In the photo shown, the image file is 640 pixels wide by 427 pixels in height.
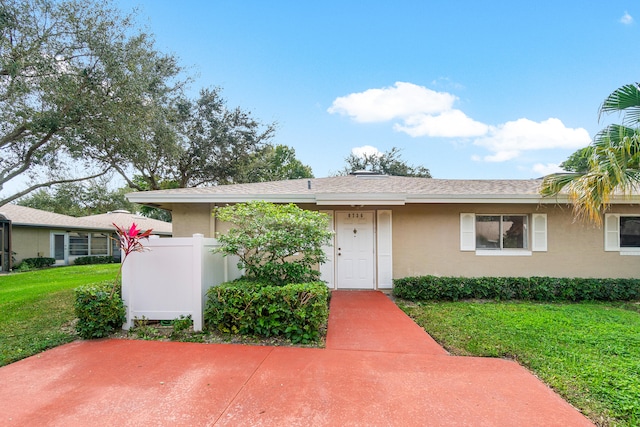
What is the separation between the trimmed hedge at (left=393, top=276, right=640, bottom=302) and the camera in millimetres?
6914

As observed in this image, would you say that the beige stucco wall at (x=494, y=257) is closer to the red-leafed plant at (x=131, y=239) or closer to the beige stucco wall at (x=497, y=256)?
the beige stucco wall at (x=497, y=256)

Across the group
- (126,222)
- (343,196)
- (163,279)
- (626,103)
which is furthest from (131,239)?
(126,222)

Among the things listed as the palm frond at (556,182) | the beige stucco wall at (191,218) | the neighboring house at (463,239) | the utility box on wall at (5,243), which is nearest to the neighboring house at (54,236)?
the utility box on wall at (5,243)

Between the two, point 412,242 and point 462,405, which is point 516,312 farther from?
point 462,405

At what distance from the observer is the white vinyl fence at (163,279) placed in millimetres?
4680

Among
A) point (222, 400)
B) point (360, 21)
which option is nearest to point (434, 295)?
point (222, 400)

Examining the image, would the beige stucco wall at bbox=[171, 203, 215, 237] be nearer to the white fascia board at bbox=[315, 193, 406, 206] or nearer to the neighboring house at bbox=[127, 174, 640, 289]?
the neighboring house at bbox=[127, 174, 640, 289]

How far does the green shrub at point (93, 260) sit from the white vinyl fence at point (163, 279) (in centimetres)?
1752

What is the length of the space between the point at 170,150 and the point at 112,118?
407 cm

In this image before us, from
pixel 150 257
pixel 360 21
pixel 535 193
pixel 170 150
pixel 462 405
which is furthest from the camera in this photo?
pixel 170 150

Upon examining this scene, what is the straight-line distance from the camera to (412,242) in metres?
7.81

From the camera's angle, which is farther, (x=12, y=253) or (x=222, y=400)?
(x=12, y=253)

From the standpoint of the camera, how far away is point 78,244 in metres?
18.6

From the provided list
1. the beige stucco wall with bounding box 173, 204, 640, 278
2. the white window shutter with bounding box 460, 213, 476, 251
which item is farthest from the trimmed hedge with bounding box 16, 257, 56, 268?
the white window shutter with bounding box 460, 213, 476, 251
